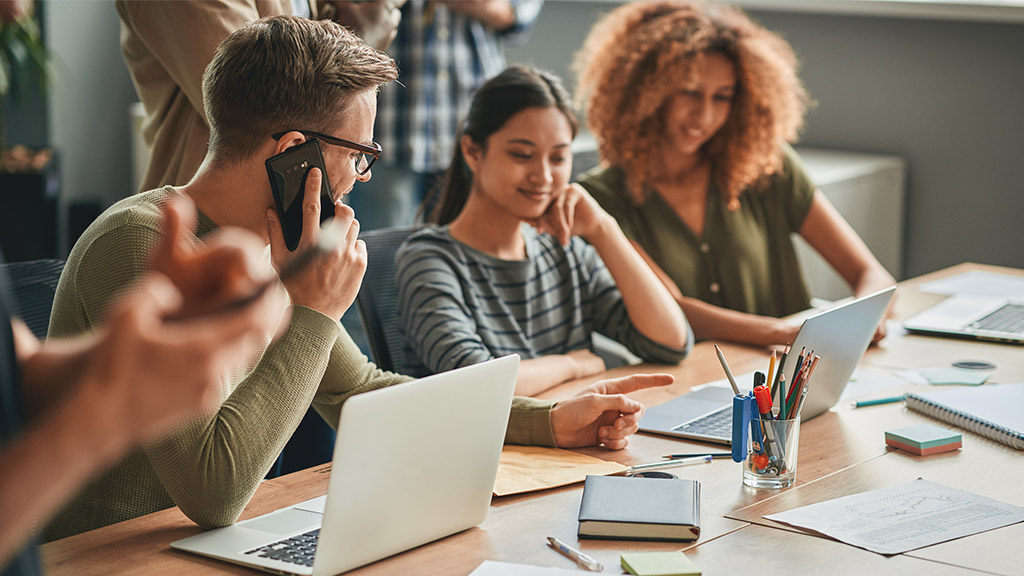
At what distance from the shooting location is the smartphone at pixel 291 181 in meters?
1.32

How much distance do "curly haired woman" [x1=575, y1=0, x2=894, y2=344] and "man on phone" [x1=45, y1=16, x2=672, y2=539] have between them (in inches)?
44.6

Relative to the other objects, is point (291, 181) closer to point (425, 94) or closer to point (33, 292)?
point (33, 292)

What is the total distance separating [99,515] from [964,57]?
3183 mm

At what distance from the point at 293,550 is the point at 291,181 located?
0.45 meters

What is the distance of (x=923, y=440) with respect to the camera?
1496mm

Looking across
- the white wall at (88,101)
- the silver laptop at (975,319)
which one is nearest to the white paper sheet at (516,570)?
the silver laptop at (975,319)

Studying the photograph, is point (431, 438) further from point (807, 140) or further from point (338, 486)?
point (807, 140)

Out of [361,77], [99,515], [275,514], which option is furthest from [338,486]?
[361,77]

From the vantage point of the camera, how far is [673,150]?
263 centimetres

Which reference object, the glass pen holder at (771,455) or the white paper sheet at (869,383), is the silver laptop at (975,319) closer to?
the white paper sheet at (869,383)

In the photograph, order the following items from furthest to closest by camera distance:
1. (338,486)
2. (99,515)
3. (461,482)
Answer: (99,515) → (461,482) → (338,486)

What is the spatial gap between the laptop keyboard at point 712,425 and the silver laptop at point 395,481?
0.44 m

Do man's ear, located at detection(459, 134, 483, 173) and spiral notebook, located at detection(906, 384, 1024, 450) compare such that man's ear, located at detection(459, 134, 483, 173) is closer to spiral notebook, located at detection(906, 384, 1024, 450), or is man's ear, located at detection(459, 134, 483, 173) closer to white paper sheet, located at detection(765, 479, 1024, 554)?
spiral notebook, located at detection(906, 384, 1024, 450)

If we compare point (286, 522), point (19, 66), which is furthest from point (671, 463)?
point (19, 66)
